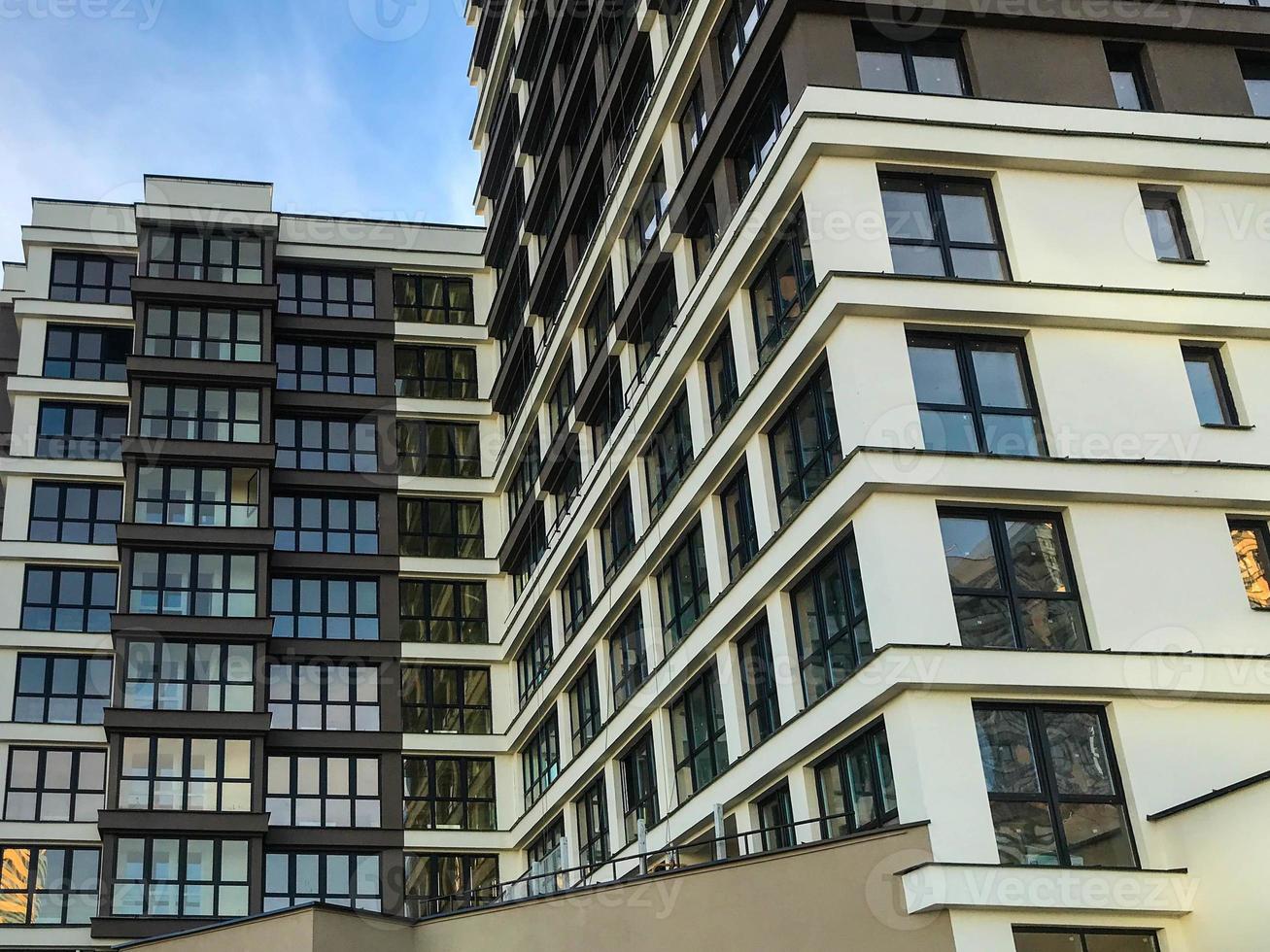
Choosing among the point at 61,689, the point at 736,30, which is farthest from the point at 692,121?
the point at 61,689

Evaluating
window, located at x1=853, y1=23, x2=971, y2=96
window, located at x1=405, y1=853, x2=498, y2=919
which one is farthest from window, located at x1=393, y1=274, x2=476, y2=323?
window, located at x1=853, y1=23, x2=971, y2=96

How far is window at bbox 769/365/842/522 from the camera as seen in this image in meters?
24.9

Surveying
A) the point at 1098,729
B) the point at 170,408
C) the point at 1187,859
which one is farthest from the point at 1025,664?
the point at 170,408

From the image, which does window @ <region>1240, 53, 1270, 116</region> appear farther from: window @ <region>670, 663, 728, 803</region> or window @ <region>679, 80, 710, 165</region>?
window @ <region>670, 663, 728, 803</region>

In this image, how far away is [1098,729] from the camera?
73.5ft

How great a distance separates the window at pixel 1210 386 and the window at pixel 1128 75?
489 cm

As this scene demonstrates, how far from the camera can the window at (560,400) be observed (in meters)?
41.3

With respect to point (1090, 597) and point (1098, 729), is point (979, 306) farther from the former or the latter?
point (1098, 729)

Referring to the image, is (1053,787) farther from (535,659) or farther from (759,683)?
(535,659)

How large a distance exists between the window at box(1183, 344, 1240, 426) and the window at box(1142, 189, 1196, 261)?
1751 mm

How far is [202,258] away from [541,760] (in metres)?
19.9

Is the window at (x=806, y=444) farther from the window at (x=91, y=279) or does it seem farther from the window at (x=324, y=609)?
the window at (x=91, y=279)

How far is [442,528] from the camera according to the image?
162 feet

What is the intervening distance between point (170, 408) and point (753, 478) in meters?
26.0
